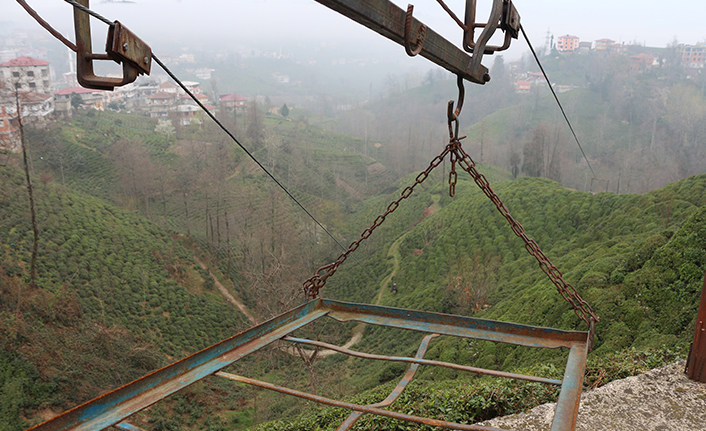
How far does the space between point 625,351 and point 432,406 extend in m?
2.67

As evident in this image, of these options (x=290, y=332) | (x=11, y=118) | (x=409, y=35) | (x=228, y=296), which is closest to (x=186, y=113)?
(x=11, y=118)

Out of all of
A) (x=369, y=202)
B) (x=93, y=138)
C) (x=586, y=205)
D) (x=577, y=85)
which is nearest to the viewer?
(x=586, y=205)

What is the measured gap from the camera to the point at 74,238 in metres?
22.4

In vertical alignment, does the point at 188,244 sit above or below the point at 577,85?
below

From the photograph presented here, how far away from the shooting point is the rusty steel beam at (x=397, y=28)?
213 centimetres

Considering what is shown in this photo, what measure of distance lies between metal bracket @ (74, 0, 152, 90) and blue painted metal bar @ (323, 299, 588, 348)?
2.70 m

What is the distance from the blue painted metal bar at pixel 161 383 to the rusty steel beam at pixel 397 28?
94.4 inches

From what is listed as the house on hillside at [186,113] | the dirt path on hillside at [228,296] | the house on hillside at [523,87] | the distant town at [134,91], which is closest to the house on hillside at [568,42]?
the distant town at [134,91]

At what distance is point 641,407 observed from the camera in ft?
13.5

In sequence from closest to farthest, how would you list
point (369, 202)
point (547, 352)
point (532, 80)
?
point (547, 352) < point (369, 202) < point (532, 80)

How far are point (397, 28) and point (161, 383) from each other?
106 inches

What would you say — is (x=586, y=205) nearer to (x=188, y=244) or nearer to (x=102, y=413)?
(x=102, y=413)

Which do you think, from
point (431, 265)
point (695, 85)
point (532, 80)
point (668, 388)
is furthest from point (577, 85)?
point (668, 388)

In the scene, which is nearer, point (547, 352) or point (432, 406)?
point (432, 406)
